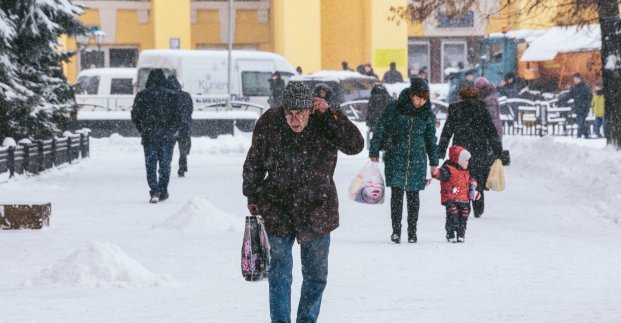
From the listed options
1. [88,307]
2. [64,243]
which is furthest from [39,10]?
[88,307]

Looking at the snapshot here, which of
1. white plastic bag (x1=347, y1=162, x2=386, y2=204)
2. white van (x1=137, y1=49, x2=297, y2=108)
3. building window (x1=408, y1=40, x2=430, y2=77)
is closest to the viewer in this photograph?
white plastic bag (x1=347, y1=162, x2=386, y2=204)

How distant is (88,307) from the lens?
9055mm

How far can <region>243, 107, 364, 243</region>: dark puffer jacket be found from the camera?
7266 millimetres

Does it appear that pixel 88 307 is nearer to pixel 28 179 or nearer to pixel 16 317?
pixel 16 317

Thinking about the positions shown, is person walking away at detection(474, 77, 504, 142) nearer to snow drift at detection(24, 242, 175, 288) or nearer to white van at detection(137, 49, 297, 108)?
snow drift at detection(24, 242, 175, 288)

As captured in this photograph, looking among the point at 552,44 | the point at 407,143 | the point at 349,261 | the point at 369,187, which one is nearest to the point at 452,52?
the point at 552,44

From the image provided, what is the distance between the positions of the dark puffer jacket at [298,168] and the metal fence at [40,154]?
1460 centimetres

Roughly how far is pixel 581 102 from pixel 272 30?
24094 mm

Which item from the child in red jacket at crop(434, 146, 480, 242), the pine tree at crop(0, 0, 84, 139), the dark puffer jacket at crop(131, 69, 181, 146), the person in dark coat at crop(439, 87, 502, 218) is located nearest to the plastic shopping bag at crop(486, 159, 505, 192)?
the person in dark coat at crop(439, 87, 502, 218)

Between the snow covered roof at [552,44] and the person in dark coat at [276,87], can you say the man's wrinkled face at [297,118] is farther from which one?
the snow covered roof at [552,44]

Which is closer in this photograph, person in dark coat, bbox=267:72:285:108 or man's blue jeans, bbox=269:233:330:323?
man's blue jeans, bbox=269:233:330:323

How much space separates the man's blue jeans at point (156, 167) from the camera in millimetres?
18000

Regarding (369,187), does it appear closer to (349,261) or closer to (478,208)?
(349,261)

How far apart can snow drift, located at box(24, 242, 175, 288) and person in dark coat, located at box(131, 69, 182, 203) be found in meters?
7.63
